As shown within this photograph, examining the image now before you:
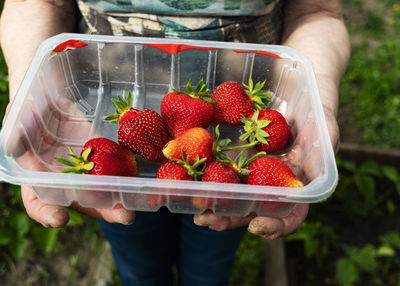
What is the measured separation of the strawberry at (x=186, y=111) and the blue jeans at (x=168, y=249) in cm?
31

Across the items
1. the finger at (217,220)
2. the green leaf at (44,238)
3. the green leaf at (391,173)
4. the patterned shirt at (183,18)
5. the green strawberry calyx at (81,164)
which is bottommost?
the green leaf at (44,238)

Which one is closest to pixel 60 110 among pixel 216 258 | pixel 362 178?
pixel 216 258

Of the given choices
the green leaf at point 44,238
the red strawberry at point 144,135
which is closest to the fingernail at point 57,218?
the red strawberry at point 144,135

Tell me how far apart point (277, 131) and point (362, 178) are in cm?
100

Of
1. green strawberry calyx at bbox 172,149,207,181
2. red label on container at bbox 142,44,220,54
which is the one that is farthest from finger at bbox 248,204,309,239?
red label on container at bbox 142,44,220,54

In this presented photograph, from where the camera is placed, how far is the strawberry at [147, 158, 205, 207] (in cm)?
90

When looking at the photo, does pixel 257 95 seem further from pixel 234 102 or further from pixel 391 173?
pixel 391 173

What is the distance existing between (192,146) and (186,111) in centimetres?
13

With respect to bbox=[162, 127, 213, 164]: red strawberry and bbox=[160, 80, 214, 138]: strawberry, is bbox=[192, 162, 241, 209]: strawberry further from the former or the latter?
bbox=[160, 80, 214, 138]: strawberry

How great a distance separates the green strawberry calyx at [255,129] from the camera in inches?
40.9

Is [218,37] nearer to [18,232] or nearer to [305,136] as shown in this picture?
[305,136]

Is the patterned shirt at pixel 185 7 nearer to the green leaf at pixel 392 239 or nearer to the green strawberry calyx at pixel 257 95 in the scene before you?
the green strawberry calyx at pixel 257 95

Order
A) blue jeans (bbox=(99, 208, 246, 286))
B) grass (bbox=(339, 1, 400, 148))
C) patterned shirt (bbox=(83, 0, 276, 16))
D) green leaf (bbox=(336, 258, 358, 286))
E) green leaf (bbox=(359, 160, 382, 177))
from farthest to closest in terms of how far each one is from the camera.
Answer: grass (bbox=(339, 1, 400, 148)) → green leaf (bbox=(359, 160, 382, 177)) → green leaf (bbox=(336, 258, 358, 286)) → blue jeans (bbox=(99, 208, 246, 286)) → patterned shirt (bbox=(83, 0, 276, 16))

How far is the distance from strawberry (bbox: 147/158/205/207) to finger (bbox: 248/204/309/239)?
176 mm
